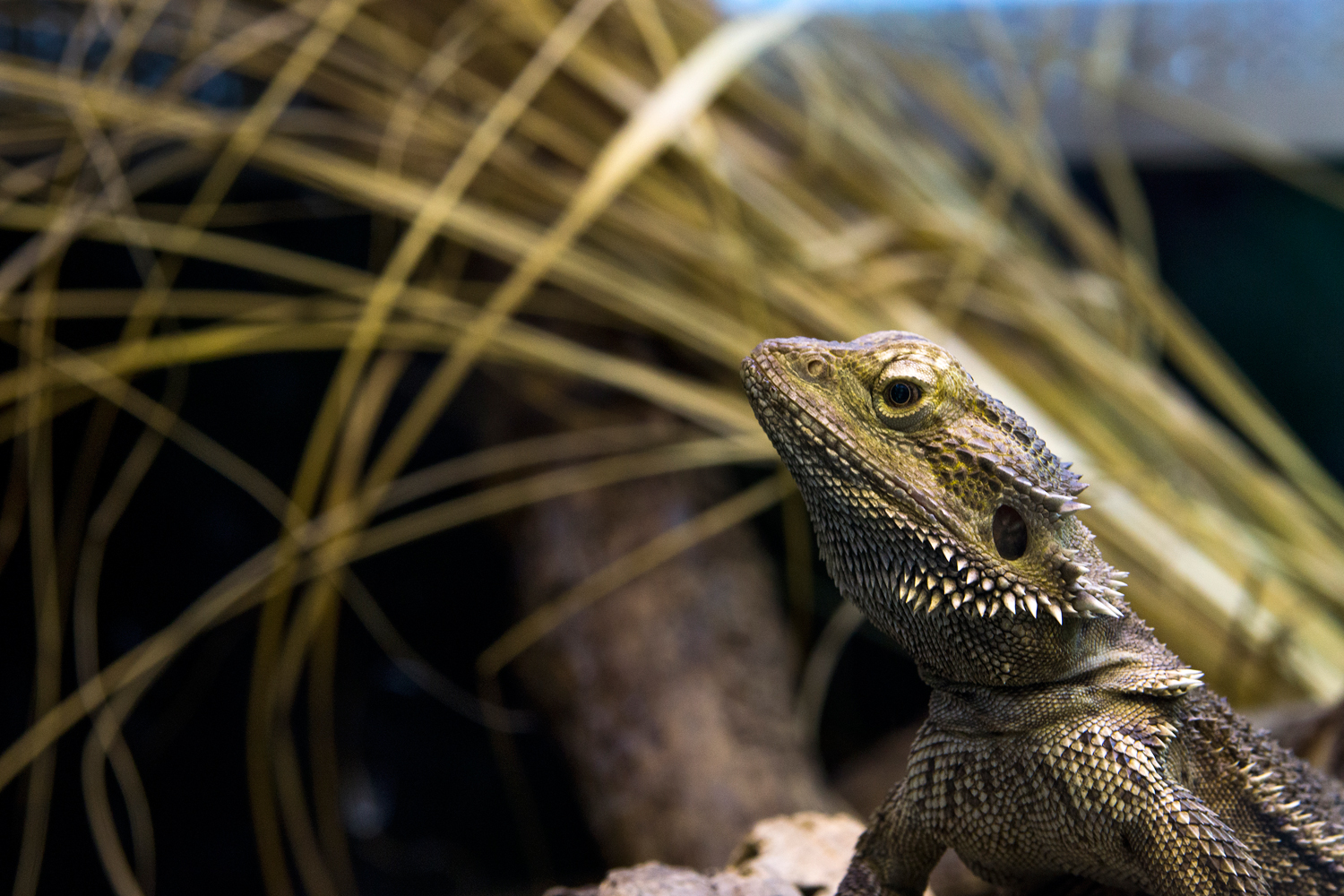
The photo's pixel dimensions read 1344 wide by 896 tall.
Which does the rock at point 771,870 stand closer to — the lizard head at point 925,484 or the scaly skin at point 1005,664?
the scaly skin at point 1005,664

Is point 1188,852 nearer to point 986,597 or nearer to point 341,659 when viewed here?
point 986,597

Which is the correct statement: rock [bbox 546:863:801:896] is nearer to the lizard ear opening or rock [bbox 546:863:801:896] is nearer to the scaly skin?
the scaly skin

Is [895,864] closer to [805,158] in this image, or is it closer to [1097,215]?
[805,158]

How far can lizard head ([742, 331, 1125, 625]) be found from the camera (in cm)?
92

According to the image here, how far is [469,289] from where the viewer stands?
2.39 meters

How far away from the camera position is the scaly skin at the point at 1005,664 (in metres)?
0.90

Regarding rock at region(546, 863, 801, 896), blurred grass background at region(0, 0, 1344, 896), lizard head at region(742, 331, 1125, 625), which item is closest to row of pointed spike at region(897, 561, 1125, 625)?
lizard head at region(742, 331, 1125, 625)

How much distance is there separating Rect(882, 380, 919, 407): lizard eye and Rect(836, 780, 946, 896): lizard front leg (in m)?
0.39

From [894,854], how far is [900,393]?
0.47 m

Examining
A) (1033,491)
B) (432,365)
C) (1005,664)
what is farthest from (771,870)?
(432,365)

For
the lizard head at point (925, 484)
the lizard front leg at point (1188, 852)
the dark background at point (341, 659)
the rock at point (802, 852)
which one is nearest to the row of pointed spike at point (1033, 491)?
the lizard head at point (925, 484)

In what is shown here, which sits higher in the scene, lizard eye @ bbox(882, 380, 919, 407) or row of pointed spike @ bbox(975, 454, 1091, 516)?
lizard eye @ bbox(882, 380, 919, 407)

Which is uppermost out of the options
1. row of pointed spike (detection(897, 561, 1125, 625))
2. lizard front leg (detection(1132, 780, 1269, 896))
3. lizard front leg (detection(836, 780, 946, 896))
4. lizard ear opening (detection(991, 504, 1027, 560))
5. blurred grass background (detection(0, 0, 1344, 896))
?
blurred grass background (detection(0, 0, 1344, 896))

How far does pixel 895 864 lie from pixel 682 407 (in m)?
1.20
